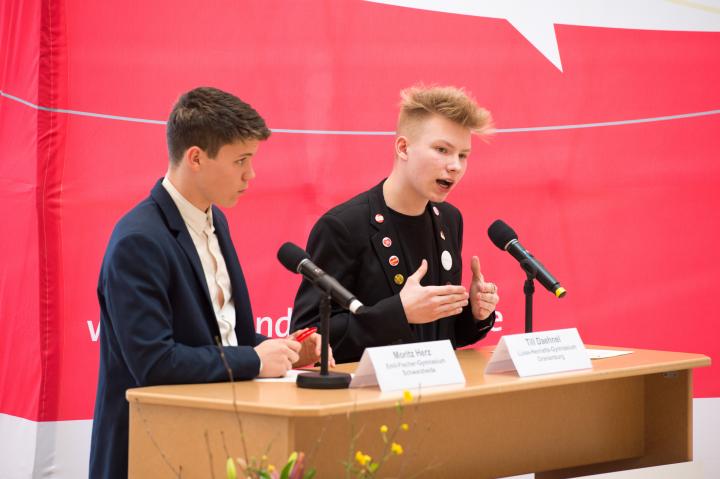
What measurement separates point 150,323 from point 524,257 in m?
1.16

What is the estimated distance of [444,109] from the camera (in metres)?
3.11

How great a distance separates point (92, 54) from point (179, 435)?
2.28 m

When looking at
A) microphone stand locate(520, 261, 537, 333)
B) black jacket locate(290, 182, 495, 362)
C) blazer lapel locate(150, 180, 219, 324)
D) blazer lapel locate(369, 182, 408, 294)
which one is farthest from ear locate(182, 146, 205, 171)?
microphone stand locate(520, 261, 537, 333)

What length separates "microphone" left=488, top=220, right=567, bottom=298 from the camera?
107 inches

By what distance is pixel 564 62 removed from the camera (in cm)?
467

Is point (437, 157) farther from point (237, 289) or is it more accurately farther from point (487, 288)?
point (237, 289)

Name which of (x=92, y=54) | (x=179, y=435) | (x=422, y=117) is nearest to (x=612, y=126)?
(x=422, y=117)

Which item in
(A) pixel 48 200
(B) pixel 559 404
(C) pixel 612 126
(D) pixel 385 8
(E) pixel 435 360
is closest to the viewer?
(E) pixel 435 360

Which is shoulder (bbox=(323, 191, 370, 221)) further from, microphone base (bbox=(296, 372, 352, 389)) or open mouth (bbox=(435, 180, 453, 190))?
microphone base (bbox=(296, 372, 352, 389))

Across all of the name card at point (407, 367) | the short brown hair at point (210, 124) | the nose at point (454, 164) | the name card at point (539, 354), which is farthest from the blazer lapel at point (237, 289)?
the nose at point (454, 164)

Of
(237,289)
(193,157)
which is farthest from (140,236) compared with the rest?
(237,289)

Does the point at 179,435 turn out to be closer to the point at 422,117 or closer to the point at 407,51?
the point at 422,117

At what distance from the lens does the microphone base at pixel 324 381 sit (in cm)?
222

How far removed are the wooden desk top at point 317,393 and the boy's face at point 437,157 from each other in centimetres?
68
